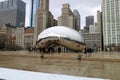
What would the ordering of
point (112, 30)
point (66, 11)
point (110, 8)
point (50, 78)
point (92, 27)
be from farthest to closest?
1. point (92, 27)
2. point (66, 11)
3. point (110, 8)
4. point (112, 30)
5. point (50, 78)

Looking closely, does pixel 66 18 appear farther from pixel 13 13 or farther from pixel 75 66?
pixel 75 66

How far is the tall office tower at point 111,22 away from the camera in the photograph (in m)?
75.8

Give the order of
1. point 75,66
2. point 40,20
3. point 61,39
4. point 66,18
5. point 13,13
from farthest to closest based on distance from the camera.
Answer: point 13,13
point 66,18
point 40,20
point 61,39
point 75,66

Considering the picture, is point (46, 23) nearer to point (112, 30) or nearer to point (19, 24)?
point (112, 30)

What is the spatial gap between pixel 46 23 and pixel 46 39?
62200 millimetres

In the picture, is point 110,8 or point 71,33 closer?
point 71,33

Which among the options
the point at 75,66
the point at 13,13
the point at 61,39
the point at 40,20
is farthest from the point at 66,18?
the point at 75,66

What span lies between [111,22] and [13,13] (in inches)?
3367

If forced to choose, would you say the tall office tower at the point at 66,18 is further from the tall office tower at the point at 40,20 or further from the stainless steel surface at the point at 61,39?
the stainless steel surface at the point at 61,39

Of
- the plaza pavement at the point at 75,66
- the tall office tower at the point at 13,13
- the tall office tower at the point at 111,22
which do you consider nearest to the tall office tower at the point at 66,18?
the tall office tower at the point at 111,22

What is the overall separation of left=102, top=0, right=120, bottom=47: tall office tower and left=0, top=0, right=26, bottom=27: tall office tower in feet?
245

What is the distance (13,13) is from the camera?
13900cm

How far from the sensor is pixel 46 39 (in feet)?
112

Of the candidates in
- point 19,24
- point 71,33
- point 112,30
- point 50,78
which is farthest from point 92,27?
point 50,78
